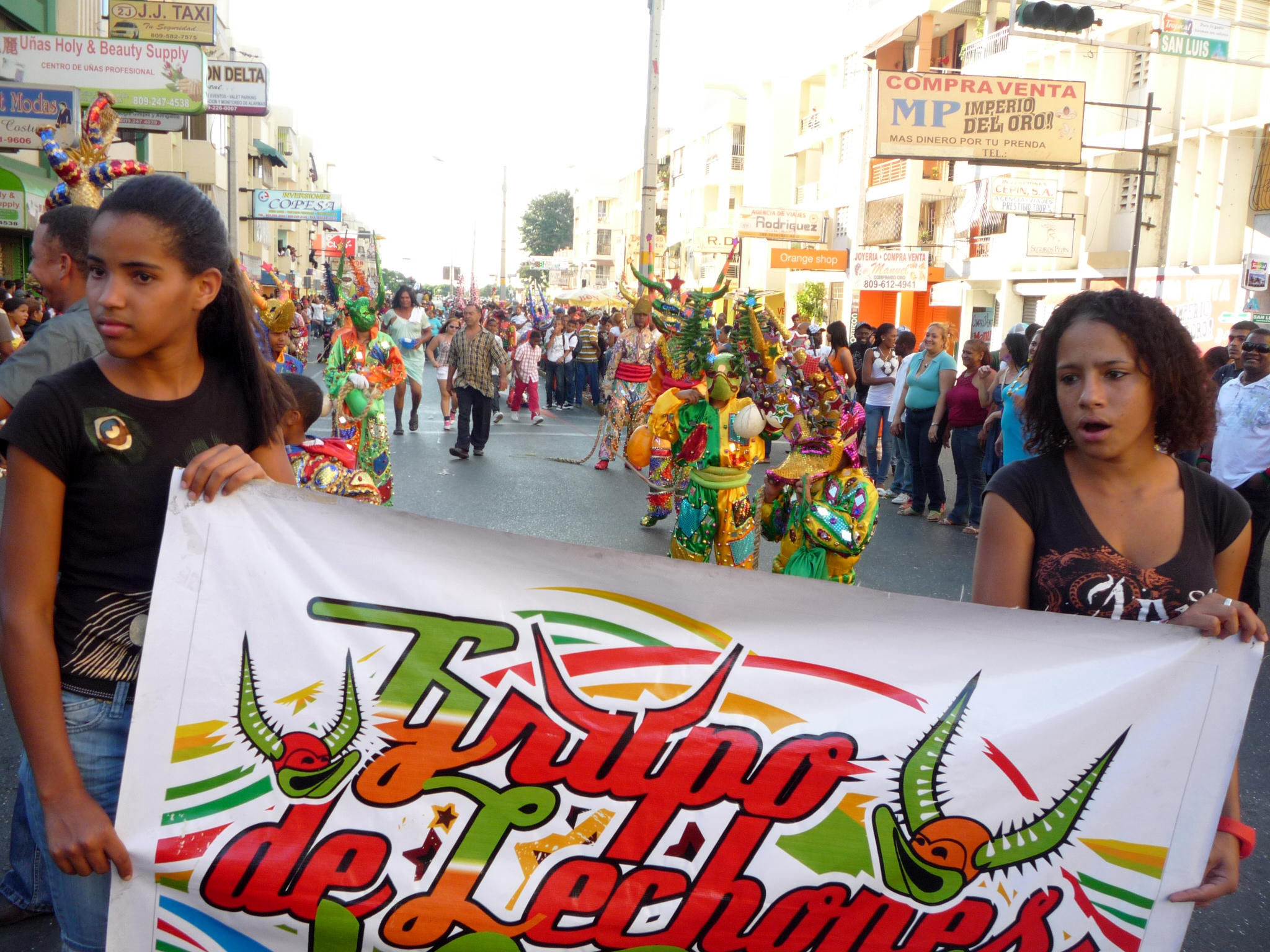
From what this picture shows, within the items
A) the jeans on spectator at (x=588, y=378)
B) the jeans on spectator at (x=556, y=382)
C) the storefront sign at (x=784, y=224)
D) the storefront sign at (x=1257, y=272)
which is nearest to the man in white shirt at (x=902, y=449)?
the storefront sign at (x=1257, y=272)

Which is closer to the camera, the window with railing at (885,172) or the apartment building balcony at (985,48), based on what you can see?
the apartment building balcony at (985,48)

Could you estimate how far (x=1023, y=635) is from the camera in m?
1.99

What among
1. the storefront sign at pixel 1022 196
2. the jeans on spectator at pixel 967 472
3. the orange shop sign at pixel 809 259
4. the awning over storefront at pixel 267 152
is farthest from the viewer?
the awning over storefront at pixel 267 152

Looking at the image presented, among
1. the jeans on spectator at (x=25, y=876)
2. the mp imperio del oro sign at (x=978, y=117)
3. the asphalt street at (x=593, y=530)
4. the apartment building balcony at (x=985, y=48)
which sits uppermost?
the apartment building balcony at (x=985, y=48)

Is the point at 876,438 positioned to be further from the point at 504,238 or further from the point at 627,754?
the point at 504,238

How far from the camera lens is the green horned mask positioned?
8984 millimetres

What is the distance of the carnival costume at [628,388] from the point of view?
1127cm

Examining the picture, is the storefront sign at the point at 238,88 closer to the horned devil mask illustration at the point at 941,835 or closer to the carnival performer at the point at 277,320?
the carnival performer at the point at 277,320

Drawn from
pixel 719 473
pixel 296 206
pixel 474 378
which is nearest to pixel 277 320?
pixel 719 473

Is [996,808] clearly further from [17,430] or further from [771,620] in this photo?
[17,430]

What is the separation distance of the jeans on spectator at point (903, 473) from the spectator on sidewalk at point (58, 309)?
836cm

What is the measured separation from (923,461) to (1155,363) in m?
8.21

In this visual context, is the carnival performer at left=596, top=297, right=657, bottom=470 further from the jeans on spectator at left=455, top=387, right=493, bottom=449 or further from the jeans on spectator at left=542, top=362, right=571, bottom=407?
the jeans on spectator at left=542, top=362, right=571, bottom=407

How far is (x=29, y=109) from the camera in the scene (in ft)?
46.0
